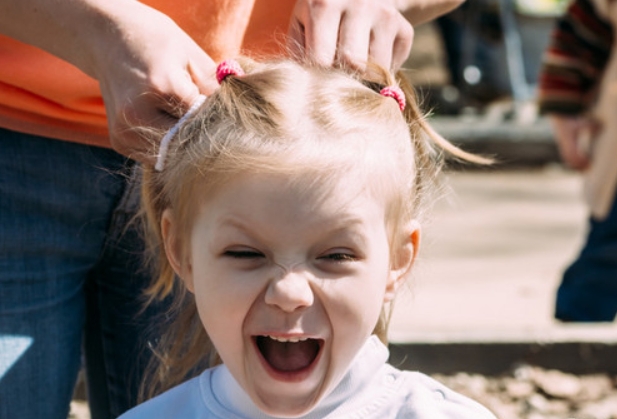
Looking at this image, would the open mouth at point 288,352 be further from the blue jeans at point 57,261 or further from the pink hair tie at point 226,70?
the blue jeans at point 57,261

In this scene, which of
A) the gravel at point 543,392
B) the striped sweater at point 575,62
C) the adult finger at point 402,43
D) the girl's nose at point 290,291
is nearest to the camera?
the girl's nose at point 290,291

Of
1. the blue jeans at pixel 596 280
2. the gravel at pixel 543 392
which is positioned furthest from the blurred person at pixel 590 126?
the gravel at pixel 543 392

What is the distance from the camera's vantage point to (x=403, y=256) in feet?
6.91

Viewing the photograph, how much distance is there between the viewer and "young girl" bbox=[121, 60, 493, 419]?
1902 mm

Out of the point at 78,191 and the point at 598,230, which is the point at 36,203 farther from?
the point at 598,230

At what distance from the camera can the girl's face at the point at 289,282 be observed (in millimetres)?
1895

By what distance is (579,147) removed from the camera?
498 centimetres

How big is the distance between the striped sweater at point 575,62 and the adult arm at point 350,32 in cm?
284

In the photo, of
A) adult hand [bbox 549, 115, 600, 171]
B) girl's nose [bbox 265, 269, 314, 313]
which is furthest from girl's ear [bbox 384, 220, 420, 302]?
adult hand [bbox 549, 115, 600, 171]

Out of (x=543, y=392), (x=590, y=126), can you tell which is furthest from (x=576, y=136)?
(x=543, y=392)

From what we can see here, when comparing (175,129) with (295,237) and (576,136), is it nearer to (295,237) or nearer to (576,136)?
(295,237)

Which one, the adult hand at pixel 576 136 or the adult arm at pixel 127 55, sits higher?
the adult hand at pixel 576 136

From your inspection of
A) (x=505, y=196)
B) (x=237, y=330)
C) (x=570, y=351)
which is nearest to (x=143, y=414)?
(x=237, y=330)

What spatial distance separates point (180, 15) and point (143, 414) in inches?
27.8
